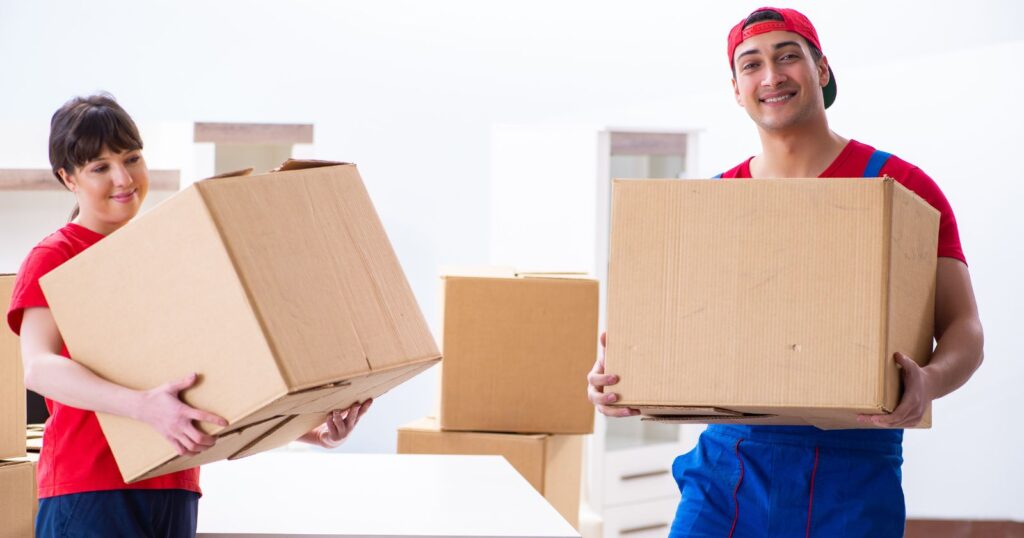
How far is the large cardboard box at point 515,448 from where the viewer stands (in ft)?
7.76

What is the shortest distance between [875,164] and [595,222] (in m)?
1.60

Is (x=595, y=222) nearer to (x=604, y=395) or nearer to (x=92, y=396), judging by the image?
(x=604, y=395)

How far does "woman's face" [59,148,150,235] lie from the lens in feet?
4.48

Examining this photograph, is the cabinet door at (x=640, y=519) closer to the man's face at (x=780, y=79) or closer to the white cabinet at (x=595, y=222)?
the white cabinet at (x=595, y=222)

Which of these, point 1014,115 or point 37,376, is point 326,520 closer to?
point 37,376

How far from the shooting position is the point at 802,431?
1.36 m

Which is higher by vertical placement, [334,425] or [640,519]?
[334,425]

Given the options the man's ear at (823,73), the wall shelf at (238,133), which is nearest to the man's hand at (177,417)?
the man's ear at (823,73)

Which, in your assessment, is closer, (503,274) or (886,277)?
(886,277)

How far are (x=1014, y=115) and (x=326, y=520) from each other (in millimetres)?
2921

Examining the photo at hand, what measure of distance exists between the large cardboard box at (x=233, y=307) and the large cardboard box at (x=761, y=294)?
0.31m

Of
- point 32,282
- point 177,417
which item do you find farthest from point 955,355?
point 32,282

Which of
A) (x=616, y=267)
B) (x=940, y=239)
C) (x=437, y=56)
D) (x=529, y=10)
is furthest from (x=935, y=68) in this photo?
(x=616, y=267)

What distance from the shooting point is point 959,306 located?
1312mm
